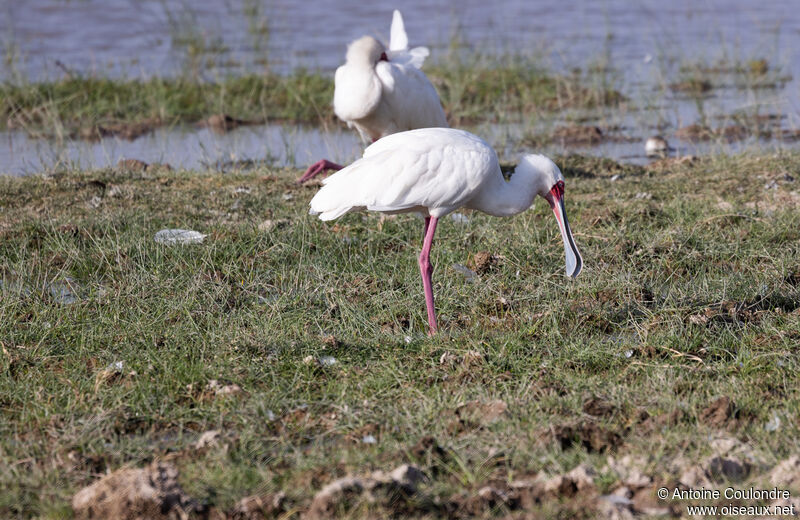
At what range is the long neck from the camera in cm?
509

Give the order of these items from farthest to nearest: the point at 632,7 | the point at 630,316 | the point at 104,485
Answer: the point at 632,7 → the point at 630,316 → the point at 104,485

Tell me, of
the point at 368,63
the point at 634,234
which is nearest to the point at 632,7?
the point at 368,63

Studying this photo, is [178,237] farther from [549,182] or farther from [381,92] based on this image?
[381,92]

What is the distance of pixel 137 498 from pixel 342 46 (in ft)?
42.1

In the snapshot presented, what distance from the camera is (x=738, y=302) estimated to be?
16.3 feet

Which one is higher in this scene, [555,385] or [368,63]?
[368,63]

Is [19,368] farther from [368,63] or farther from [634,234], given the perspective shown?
[368,63]

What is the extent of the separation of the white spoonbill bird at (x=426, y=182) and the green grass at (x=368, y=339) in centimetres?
46

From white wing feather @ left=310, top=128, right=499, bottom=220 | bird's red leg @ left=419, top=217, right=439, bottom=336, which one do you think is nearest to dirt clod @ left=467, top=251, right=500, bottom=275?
bird's red leg @ left=419, top=217, right=439, bottom=336

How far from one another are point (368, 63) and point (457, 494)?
553cm

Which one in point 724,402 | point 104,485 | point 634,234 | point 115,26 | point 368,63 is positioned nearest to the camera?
point 104,485

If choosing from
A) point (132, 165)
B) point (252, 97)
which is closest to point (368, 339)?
point (132, 165)

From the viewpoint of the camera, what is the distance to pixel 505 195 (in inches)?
201

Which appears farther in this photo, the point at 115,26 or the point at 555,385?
the point at 115,26
